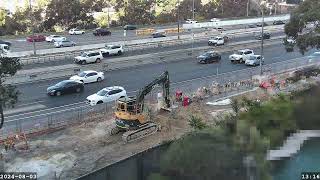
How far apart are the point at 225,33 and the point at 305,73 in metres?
33.8

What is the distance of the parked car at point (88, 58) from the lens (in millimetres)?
52219

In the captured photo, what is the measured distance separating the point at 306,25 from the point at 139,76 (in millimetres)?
15285

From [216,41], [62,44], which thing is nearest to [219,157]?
[62,44]

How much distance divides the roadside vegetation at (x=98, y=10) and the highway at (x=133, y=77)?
2942 cm

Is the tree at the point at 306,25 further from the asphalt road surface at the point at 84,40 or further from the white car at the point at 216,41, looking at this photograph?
the asphalt road surface at the point at 84,40

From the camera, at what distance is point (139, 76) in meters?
47.6

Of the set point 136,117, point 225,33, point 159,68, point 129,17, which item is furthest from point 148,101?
point 129,17

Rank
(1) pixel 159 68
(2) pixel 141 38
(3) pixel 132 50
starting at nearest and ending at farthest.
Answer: (1) pixel 159 68 → (3) pixel 132 50 → (2) pixel 141 38

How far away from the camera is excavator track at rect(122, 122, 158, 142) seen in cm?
3077

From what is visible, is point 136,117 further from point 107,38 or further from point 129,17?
point 129,17

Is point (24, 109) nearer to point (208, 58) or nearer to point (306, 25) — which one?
point (208, 58)

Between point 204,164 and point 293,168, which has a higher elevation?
point 204,164

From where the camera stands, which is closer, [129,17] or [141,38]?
[141,38]

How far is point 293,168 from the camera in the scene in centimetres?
2025
